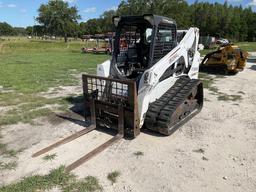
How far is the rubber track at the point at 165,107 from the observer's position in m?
5.20

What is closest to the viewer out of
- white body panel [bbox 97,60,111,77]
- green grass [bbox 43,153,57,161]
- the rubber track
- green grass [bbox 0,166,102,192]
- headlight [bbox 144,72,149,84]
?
green grass [bbox 0,166,102,192]

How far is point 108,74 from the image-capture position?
617cm

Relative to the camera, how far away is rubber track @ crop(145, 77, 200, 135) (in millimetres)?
5203

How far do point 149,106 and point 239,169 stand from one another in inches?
75.8

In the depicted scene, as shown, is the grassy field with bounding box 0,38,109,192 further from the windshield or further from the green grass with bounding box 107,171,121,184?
the windshield

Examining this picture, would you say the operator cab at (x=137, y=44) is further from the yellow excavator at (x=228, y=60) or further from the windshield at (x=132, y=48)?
the yellow excavator at (x=228, y=60)

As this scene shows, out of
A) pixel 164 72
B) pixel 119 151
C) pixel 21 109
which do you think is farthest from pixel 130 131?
pixel 21 109

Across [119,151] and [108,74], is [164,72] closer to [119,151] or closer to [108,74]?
[108,74]

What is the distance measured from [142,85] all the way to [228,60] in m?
8.53

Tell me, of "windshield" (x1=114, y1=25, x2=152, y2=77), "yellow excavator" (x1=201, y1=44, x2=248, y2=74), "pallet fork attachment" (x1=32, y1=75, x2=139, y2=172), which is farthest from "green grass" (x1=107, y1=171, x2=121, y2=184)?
"yellow excavator" (x1=201, y1=44, x2=248, y2=74)

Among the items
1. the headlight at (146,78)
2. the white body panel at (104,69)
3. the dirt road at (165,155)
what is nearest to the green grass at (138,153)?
the dirt road at (165,155)

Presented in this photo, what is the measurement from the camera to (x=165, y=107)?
5.44 m

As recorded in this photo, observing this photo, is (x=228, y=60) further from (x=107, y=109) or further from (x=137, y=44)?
(x=107, y=109)

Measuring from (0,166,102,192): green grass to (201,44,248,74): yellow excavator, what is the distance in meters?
10.2
